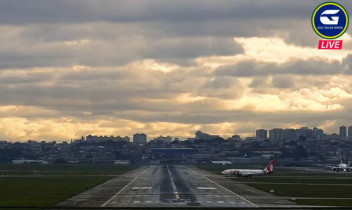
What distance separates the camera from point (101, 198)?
108 meters

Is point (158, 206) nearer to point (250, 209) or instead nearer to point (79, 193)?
point (250, 209)

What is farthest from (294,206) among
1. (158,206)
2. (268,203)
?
(158,206)

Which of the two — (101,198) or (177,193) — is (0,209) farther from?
(177,193)

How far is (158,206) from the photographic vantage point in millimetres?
92000

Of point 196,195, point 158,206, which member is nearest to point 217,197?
point 196,195

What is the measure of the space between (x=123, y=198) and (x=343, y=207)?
32.6 meters

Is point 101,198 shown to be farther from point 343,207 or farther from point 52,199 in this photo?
point 343,207

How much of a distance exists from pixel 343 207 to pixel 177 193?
34.9 meters

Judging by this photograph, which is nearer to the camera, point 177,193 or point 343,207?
point 343,207

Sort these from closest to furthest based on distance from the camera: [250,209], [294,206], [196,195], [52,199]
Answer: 1. [250,209]
2. [294,206]
3. [52,199]
4. [196,195]

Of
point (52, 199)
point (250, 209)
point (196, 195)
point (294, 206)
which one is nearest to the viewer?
point (250, 209)

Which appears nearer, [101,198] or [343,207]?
[343,207]

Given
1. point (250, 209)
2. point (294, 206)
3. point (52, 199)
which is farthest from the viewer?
point (52, 199)

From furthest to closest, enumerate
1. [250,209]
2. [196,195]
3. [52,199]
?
[196,195]
[52,199]
[250,209]
